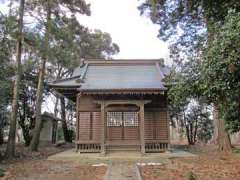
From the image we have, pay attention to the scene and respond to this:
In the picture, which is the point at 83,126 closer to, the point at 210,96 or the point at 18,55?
the point at 18,55

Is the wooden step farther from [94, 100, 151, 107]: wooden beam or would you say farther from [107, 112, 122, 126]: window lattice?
[94, 100, 151, 107]: wooden beam

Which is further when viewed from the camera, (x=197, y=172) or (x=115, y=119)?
(x=115, y=119)

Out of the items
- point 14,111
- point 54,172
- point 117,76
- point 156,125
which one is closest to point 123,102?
point 156,125

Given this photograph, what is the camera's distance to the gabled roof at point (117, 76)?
46.1ft

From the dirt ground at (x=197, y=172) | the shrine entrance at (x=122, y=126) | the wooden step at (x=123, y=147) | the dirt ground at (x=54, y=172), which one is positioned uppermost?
the shrine entrance at (x=122, y=126)

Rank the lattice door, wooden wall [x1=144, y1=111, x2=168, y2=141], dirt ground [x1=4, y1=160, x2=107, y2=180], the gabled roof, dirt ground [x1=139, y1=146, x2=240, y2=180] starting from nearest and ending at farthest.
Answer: dirt ground [x1=139, y1=146, x2=240, y2=180], dirt ground [x1=4, y1=160, x2=107, y2=180], the gabled roof, wooden wall [x1=144, y1=111, x2=168, y2=141], the lattice door

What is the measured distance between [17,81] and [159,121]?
7483 millimetres

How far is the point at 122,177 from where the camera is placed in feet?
25.8

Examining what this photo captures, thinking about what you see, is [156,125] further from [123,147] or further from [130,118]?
[123,147]

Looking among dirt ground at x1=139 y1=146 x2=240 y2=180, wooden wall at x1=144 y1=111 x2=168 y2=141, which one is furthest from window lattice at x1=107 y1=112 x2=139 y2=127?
dirt ground at x1=139 y1=146 x2=240 y2=180

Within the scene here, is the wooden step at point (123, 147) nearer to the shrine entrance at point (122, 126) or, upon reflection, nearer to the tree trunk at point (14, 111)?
the shrine entrance at point (122, 126)

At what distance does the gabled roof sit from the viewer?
14047mm

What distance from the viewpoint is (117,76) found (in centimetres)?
1620

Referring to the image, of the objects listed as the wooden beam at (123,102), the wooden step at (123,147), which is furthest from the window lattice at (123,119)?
the wooden beam at (123,102)
